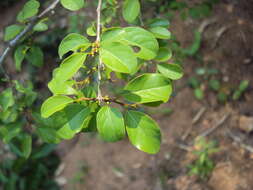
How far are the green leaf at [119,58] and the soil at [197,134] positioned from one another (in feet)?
5.75

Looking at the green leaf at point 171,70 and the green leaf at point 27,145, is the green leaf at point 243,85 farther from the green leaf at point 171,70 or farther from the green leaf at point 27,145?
the green leaf at point 27,145

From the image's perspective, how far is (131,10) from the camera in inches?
37.1

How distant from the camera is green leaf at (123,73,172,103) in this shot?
717mm

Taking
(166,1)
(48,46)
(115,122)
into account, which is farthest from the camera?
(48,46)

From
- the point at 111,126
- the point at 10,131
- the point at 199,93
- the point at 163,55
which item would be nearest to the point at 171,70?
the point at 163,55

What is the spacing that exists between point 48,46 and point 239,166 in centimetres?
249

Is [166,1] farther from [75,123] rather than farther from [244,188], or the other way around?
[244,188]

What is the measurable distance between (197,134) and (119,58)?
1985mm

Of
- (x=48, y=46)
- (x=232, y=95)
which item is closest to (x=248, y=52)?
(x=232, y=95)

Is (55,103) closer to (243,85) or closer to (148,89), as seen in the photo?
(148,89)

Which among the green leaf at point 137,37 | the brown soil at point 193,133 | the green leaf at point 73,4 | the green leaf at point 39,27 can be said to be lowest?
the brown soil at point 193,133

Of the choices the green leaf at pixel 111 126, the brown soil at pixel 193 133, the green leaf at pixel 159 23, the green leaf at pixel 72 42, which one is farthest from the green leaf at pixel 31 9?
the brown soil at pixel 193 133

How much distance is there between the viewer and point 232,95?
7.98 ft

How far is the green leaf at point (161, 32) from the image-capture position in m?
0.91
